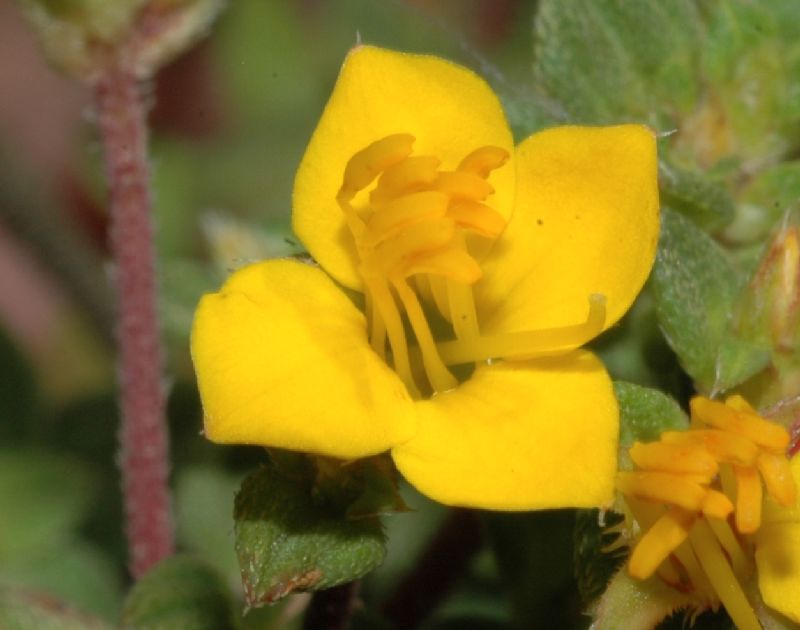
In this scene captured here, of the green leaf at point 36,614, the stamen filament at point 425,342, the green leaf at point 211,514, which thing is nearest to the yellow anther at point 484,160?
the stamen filament at point 425,342

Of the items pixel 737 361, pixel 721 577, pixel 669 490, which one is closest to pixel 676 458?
pixel 669 490

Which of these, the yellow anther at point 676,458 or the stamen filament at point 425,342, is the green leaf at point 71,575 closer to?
the stamen filament at point 425,342

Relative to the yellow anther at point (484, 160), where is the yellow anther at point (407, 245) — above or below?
below

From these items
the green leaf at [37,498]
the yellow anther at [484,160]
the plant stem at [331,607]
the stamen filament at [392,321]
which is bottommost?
the green leaf at [37,498]

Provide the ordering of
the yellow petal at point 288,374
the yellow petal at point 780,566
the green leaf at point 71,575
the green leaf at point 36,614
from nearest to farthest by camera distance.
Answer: the yellow petal at point 288,374, the yellow petal at point 780,566, the green leaf at point 36,614, the green leaf at point 71,575

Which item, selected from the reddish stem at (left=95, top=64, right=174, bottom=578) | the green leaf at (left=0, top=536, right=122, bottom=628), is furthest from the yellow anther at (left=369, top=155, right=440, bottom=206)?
the green leaf at (left=0, top=536, right=122, bottom=628)

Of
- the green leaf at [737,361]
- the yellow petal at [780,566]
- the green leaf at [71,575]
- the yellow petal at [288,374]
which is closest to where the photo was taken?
the yellow petal at [288,374]

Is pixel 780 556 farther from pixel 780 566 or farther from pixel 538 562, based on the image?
pixel 538 562
